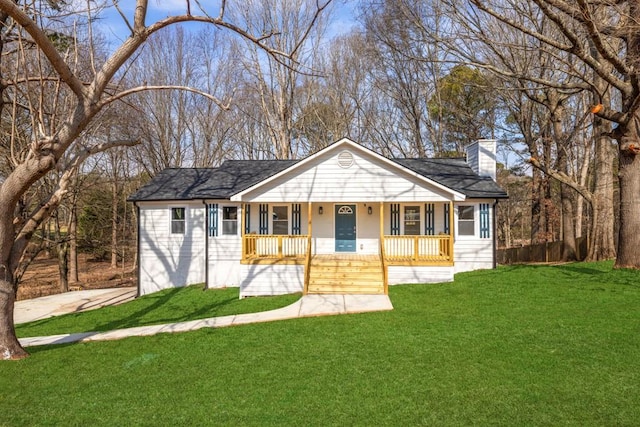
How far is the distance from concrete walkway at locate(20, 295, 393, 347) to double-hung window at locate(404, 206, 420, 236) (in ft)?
14.2

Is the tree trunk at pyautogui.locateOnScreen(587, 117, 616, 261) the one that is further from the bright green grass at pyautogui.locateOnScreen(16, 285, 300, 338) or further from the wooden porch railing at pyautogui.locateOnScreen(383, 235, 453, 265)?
the bright green grass at pyautogui.locateOnScreen(16, 285, 300, 338)

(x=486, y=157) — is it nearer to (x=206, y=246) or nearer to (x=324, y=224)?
(x=324, y=224)

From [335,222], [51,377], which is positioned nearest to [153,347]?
[51,377]

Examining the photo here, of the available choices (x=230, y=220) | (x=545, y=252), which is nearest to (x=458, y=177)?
(x=545, y=252)

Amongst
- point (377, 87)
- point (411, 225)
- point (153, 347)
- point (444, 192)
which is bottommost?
point (153, 347)

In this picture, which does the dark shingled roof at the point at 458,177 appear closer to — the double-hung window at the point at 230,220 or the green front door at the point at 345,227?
the green front door at the point at 345,227

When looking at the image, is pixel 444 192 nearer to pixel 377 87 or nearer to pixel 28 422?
pixel 28 422

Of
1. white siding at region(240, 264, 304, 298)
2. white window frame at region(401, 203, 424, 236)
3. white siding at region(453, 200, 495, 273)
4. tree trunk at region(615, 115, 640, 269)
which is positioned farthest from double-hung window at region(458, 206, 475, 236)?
white siding at region(240, 264, 304, 298)

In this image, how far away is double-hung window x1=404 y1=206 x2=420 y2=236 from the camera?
49.5 ft

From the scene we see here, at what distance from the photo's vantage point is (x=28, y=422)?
183 inches

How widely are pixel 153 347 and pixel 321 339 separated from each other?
10.6 feet

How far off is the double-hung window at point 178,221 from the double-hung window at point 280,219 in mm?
3810

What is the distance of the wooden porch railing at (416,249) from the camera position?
13.5 meters

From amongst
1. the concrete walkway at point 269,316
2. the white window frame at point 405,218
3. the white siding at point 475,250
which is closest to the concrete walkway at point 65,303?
the concrete walkway at point 269,316
